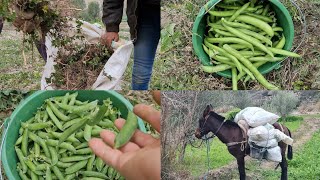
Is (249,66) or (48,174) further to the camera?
(249,66)

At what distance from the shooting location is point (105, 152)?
2.52 metres

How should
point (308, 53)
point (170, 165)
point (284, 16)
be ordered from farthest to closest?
point (308, 53) < point (284, 16) < point (170, 165)

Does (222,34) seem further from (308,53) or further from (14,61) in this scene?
(14,61)

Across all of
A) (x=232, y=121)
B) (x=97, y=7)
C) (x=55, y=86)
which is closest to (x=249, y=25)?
(x=232, y=121)

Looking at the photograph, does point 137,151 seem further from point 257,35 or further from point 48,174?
point 257,35

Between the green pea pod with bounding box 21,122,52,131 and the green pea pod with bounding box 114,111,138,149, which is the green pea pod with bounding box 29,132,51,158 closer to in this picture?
the green pea pod with bounding box 21,122,52,131

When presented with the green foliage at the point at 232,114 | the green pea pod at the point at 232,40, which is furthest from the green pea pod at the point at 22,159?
the green pea pod at the point at 232,40

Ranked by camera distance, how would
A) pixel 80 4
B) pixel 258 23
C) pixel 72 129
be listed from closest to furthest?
pixel 72 129 → pixel 258 23 → pixel 80 4

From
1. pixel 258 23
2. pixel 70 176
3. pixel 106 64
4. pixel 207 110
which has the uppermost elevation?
pixel 258 23

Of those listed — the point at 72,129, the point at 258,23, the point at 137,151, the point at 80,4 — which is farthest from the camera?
the point at 80,4

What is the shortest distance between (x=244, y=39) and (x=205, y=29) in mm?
236

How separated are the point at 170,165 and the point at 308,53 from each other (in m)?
1.13

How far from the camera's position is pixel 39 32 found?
3.12 metres

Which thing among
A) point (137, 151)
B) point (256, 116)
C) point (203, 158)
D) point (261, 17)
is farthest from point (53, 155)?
point (261, 17)
